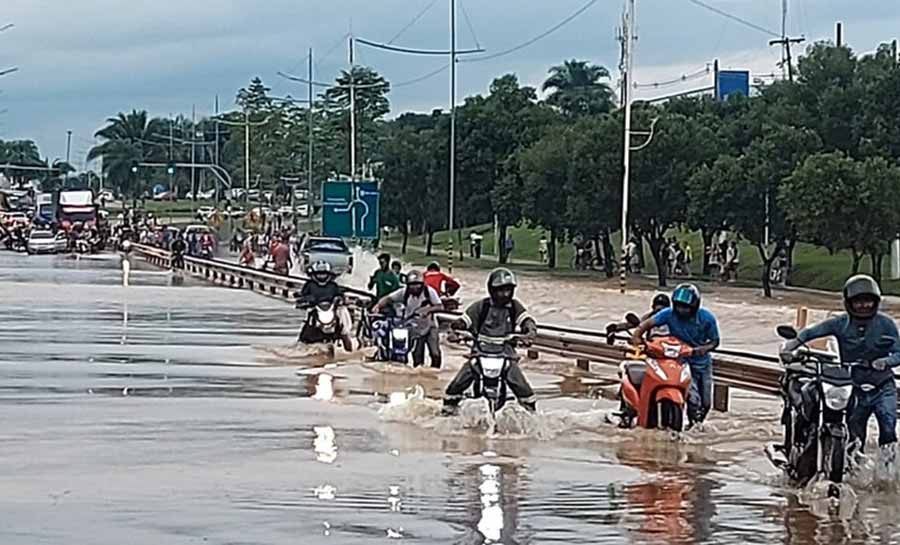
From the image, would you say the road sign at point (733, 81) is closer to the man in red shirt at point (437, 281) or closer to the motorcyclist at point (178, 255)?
the motorcyclist at point (178, 255)

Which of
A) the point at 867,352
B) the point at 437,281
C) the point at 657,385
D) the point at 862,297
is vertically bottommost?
the point at 657,385

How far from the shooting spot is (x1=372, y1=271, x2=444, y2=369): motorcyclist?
24438 millimetres

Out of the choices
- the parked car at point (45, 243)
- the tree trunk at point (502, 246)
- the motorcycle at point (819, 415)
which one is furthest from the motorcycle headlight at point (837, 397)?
the parked car at point (45, 243)

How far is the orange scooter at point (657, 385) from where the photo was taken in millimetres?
15984

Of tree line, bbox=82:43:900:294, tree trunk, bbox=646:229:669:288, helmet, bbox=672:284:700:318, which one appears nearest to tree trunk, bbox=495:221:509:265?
tree line, bbox=82:43:900:294

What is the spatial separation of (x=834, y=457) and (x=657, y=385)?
3.42 m

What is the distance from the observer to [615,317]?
46312 mm

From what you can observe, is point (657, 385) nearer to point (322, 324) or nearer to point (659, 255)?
point (322, 324)

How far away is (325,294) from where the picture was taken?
92.5 ft

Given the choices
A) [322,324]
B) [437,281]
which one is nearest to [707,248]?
[437,281]

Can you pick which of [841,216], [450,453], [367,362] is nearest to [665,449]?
[450,453]

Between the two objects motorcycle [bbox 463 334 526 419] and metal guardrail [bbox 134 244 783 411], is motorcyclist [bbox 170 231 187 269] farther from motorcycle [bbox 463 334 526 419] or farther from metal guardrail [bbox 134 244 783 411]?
motorcycle [bbox 463 334 526 419]

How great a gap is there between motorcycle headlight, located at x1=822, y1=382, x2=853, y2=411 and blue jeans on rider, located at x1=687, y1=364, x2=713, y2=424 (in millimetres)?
3710

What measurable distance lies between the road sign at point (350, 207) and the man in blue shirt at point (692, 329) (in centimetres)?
3862
